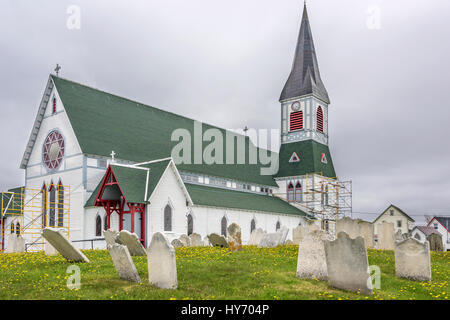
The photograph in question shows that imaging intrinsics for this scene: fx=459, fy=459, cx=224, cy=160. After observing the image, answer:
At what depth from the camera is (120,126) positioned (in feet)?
131

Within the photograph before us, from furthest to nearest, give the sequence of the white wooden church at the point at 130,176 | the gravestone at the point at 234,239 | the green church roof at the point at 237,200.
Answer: the green church roof at the point at 237,200 → the white wooden church at the point at 130,176 → the gravestone at the point at 234,239

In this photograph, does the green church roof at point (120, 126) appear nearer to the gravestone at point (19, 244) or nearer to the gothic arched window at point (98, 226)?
the gothic arched window at point (98, 226)

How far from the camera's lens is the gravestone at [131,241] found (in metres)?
18.2

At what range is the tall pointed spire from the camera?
59594 millimetres

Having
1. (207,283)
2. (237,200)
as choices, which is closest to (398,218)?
(237,200)

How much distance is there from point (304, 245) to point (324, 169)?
45.0m

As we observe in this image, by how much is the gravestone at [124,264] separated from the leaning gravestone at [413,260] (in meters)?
9.11

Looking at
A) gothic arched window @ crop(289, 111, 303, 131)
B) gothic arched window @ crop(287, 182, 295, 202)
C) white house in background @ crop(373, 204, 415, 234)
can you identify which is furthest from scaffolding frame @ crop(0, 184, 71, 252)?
white house in background @ crop(373, 204, 415, 234)

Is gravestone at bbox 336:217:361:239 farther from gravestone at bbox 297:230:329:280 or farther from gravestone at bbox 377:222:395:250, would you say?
gravestone at bbox 297:230:329:280

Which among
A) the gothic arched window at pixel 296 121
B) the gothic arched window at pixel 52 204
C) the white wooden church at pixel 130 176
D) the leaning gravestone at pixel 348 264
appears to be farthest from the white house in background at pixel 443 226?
the leaning gravestone at pixel 348 264

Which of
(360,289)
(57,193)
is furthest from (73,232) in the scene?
(360,289)

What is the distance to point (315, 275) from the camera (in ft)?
46.5

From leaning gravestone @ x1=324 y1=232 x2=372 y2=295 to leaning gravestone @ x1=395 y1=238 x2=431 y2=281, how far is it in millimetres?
4217
